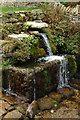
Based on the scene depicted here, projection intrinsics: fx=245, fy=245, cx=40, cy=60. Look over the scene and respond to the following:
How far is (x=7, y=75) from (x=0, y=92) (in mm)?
448

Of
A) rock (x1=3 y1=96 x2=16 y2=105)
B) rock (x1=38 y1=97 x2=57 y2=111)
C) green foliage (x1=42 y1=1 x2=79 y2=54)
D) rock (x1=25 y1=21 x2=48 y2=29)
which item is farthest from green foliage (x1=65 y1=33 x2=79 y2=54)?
rock (x1=3 y1=96 x2=16 y2=105)

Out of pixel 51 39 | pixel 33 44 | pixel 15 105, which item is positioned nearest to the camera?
pixel 15 105

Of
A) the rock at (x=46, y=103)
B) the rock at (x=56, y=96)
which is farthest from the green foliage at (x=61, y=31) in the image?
the rock at (x=46, y=103)

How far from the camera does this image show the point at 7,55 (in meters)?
6.19

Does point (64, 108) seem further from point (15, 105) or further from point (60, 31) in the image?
point (60, 31)

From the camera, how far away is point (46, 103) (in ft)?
19.1

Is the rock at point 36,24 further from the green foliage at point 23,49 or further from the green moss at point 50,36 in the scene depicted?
the green foliage at point 23,49

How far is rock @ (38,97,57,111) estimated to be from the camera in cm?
569

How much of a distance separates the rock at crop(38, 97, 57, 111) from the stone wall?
191 mm

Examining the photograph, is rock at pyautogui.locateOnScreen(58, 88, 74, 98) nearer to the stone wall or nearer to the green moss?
the stone wall

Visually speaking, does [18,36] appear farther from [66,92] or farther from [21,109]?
[21,109]

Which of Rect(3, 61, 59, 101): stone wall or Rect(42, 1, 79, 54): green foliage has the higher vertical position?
Rect(42, 1, 79, 54): green foliage

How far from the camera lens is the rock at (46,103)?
18.7 feet

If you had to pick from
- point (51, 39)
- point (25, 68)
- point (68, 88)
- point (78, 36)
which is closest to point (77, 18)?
point (78, 36)
